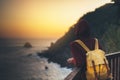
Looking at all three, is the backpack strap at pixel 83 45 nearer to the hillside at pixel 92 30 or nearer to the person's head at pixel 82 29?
the person's head at pixel 82 29

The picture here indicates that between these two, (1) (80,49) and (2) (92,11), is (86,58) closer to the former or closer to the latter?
(1) (80,49)

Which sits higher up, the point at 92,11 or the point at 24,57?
the point at 92,11

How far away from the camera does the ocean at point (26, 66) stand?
10250 centimetres

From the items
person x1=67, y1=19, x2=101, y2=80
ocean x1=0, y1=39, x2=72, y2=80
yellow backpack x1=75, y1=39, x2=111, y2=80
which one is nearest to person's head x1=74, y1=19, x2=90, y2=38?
person x1=67, y1=19, x2=101, y2=80

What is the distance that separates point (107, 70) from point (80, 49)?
1.68ft

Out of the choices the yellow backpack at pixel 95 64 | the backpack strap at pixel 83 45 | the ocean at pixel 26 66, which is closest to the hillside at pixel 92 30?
the ocean at pixel 26 66

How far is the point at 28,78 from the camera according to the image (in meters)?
95.9

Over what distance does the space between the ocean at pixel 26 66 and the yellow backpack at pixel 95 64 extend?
9106 cm

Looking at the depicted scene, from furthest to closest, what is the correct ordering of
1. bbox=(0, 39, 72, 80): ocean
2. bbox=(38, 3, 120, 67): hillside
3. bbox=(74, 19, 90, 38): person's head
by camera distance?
bbox=(0, 39, 72, 80): ocean, bbox=(38, 3, 120, 67): hillside, bbox=(74, 19, 90, 38): person's head

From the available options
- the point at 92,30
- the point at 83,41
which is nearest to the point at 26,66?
the point at 92,30

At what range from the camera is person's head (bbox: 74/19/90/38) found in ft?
16.0

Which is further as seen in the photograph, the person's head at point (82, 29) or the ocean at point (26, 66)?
the ocean at point (26, 66)

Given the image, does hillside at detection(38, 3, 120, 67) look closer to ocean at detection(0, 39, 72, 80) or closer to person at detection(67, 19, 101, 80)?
ocean at detection(0, 39, 72, 80)

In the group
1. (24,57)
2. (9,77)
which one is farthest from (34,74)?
(24,57)
